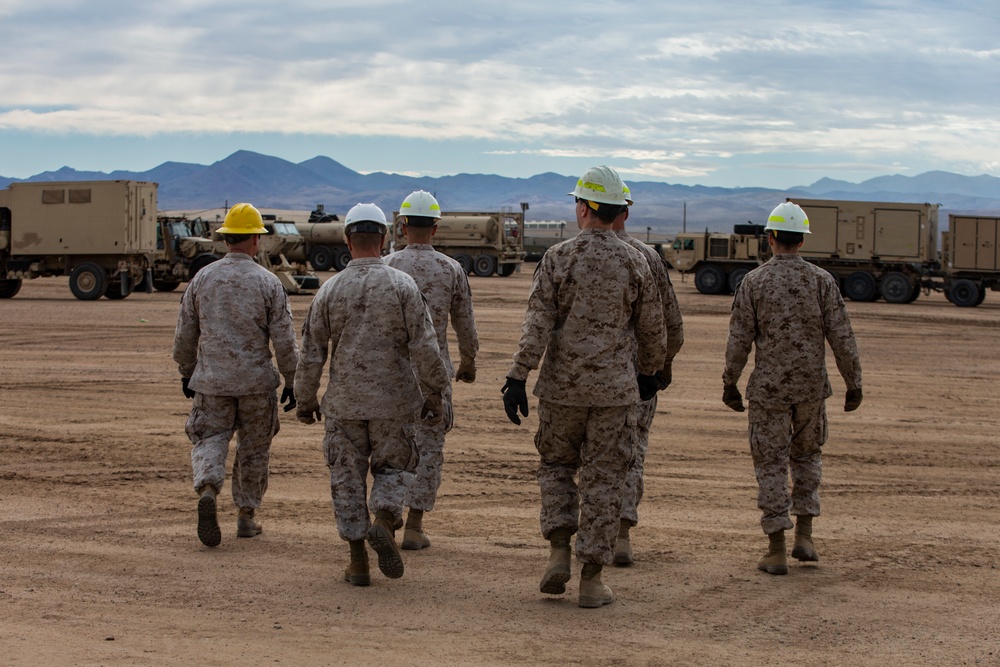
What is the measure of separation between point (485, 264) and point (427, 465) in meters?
36.9

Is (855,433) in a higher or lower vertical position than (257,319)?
lower

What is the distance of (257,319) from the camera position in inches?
244

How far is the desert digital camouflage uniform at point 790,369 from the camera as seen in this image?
19.5 feet

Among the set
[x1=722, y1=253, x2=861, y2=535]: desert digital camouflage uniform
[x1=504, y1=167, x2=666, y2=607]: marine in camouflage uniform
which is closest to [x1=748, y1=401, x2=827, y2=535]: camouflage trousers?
[x1=722, y1=253, x2=861, y2=535]: desert digital camouflage uniform

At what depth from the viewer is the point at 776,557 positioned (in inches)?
229

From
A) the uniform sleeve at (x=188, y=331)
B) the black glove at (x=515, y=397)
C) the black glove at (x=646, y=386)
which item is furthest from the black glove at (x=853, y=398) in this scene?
the uniform sleeve at (x=188, y=331)

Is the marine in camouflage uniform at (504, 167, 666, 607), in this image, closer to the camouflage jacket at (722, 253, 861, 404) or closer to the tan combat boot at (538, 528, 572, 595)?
the tan combat boot at (538, 528, 572, 595)

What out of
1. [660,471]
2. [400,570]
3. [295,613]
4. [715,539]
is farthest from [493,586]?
[660,471]

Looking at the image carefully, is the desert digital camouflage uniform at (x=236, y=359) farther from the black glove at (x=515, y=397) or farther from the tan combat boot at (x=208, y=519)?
the black glove at (x=515, y=397)

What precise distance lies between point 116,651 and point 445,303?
8.80ft

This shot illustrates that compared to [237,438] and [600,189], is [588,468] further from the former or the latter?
[237,438]

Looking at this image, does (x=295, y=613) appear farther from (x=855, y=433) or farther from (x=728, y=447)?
(x=855, y=433)

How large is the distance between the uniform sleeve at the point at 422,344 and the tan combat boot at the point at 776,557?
6.06ft

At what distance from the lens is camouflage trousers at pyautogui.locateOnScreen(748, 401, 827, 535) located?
19.4 feet
